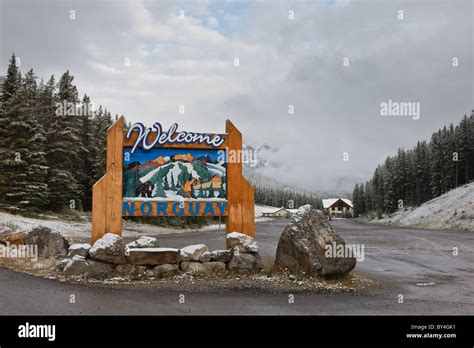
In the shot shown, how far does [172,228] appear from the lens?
4650 cm

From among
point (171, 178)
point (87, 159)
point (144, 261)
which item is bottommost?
point (144, 261)

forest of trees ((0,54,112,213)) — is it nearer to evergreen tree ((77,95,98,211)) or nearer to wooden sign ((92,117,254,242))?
evergreen tree ((77,95,98,211))

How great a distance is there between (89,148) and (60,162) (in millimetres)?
7441

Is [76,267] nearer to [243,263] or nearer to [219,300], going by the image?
[219,300]

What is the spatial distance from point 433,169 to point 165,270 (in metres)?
87.0

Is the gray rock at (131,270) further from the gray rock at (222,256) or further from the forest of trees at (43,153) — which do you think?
the forest of trees at (43,153)

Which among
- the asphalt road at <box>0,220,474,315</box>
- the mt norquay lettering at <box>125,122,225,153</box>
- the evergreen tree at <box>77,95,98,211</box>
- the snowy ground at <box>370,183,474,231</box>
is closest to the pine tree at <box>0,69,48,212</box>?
the evergreen tree at <box>77,95,98,211</box>

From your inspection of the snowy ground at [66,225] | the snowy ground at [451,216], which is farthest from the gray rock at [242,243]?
the snowy ground at [451,216]

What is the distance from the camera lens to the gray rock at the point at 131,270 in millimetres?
10484

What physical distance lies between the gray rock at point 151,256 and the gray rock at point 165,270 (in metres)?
0.11

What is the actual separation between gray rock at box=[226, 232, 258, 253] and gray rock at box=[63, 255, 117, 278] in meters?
3.22

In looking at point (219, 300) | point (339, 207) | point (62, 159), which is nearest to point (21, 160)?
point (62, 159)

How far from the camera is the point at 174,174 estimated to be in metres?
12.2
